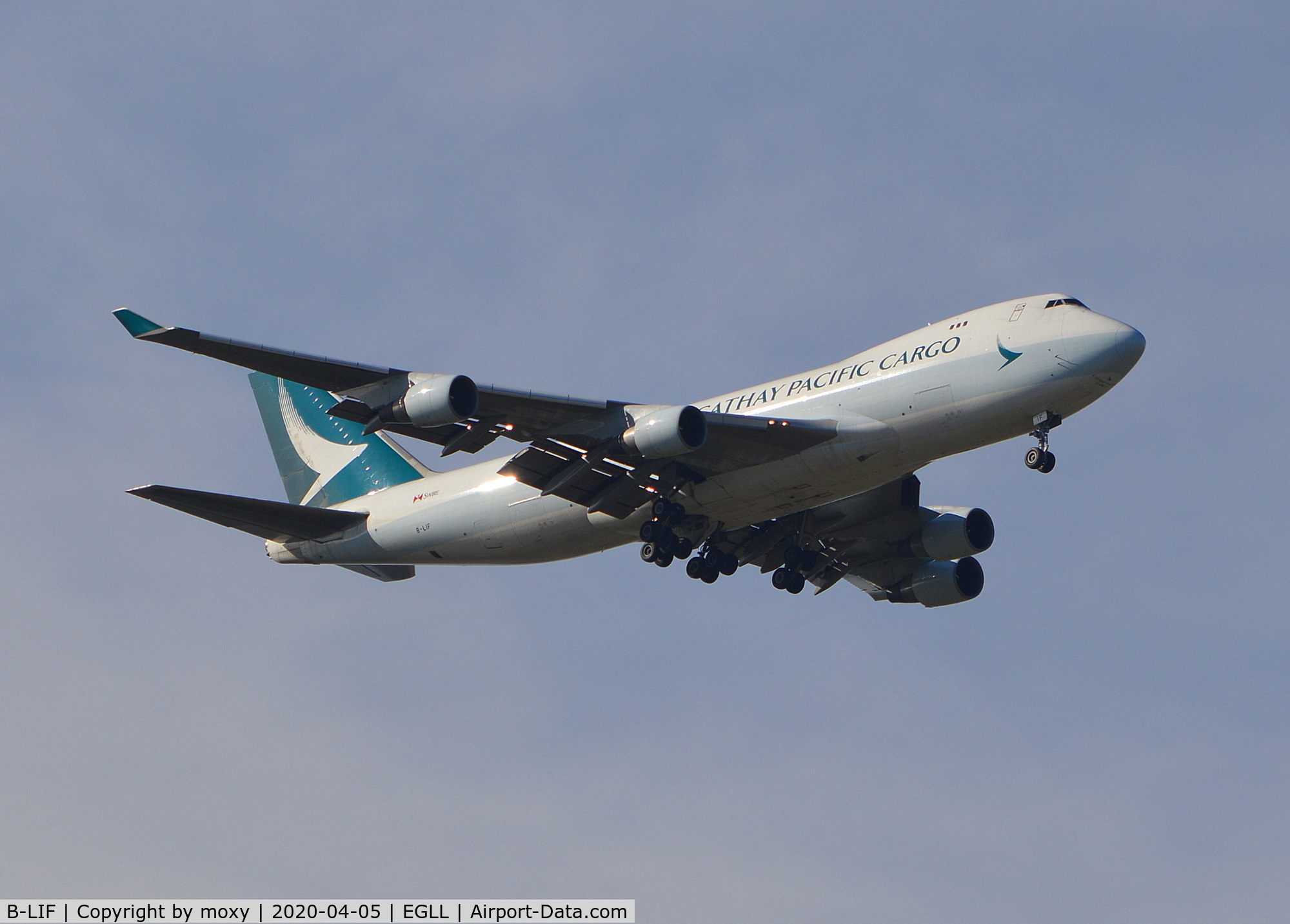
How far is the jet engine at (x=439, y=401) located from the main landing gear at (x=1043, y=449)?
11717 mm

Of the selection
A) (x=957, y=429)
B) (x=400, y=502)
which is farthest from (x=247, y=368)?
(x=957, y=429)

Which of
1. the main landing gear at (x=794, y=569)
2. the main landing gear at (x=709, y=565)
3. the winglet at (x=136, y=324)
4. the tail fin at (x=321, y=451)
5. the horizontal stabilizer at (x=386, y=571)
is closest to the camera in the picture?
the winglet at (x=136, y=324)

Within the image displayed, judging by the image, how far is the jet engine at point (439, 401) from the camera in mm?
28797

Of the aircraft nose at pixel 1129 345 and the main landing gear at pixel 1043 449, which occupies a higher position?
the aircraft nose at pixel 1129 345

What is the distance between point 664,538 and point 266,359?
10.1m

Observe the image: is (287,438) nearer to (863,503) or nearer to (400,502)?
(400,502)

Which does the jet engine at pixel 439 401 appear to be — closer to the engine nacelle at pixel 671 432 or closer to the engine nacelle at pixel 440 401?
the engine nacelle at pixel 440 401

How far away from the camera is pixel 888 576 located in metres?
40.3

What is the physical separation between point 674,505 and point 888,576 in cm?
973

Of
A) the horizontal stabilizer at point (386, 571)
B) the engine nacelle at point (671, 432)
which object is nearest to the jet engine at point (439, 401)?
the engine nacelle at point (671, 432)

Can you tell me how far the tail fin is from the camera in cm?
4078

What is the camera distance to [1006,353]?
2986cm

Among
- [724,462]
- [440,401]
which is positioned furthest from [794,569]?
[440,401]

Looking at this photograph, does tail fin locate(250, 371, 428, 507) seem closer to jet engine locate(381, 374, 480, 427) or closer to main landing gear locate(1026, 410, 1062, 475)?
jet engine locate(381, 374, 480, 427)
